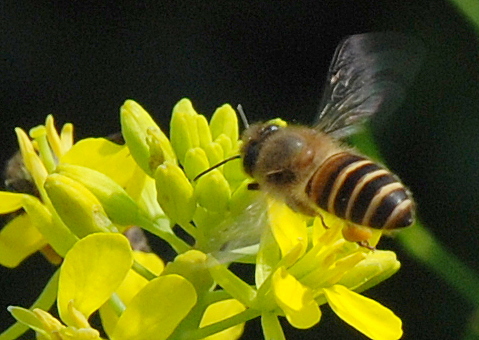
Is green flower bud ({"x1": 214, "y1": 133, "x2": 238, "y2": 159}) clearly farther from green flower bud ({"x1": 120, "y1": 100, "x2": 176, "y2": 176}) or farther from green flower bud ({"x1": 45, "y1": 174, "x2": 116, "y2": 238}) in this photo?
green flower bud ({"x1": 45, "y1": 174, "x2": 116, "y2": 238})

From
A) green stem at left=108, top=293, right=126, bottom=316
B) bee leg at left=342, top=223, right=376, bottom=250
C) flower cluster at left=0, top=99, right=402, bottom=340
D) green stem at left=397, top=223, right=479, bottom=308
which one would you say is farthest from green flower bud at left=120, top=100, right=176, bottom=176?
green stem at left=397, top=223, right=479, bottom=308

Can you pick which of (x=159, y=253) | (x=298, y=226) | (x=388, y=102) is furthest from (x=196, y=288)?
(x=159, y=253)

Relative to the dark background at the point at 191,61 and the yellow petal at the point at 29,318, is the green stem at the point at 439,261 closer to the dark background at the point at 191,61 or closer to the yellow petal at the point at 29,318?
the dark background at the point at 191,61

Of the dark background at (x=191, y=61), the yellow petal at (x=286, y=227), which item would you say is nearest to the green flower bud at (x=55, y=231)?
the yellow petal at (x=286, y=227)

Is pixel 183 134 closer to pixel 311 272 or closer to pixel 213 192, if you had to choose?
pixel 213 192

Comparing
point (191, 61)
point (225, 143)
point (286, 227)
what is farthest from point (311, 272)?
point (191, 61)

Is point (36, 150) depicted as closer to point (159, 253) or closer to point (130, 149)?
point (130, 149)

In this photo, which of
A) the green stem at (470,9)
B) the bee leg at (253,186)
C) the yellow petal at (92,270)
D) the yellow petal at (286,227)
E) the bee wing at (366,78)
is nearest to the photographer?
the yellow petal at (92,270)
